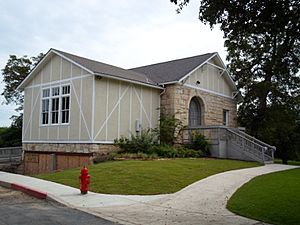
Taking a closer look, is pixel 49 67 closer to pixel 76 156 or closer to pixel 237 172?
pixel 76 156

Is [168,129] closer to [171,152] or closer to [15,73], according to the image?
[171,152]

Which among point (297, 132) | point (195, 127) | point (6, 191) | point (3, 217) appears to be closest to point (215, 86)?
point (195, 127)

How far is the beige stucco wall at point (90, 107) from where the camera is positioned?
61.6 feet

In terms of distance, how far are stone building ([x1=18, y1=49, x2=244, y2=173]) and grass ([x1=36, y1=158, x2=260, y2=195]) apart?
4.75 m

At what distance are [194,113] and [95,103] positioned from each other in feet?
29.1

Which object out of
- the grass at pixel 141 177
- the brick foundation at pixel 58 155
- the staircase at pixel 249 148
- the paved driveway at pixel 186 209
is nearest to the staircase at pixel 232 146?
the staircase at pixel 249 148

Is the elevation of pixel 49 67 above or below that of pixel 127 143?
above

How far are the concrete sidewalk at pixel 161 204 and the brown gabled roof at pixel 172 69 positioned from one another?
37.4 ft

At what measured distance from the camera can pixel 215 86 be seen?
87.1ft

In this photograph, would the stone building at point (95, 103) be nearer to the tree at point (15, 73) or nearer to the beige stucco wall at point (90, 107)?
the beige stucco wall at point (90, 107)

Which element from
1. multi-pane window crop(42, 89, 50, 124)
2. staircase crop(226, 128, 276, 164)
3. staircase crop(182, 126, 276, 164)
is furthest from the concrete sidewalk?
multi-pane window crop(42, 89, 50, 124)

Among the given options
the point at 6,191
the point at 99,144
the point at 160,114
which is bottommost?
the point at 6,191

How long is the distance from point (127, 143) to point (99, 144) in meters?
1.60

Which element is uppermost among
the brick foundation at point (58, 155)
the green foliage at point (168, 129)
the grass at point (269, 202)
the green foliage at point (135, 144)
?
the green foliage at point (168, 129)
